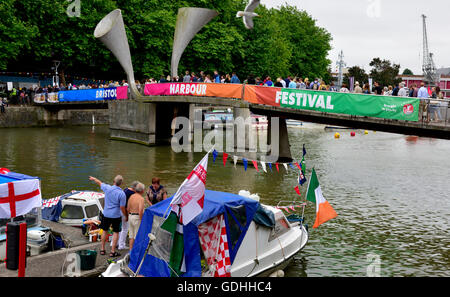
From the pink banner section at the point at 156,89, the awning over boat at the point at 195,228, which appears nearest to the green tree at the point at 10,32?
the pink banner section at the point at 156,89

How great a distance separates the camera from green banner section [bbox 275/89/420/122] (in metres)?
22.1

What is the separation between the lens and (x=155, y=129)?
40250mm

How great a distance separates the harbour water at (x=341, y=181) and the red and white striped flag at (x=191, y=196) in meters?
4.70

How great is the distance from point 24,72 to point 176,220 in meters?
55.5

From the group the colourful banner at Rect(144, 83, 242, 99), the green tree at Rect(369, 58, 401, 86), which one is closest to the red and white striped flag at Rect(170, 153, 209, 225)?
the colourful banner at Rect(144, 83, 242, 99)

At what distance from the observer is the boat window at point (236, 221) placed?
37.7 ft

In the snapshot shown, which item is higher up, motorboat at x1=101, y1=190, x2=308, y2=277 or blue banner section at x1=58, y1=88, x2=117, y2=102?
blue banner section at x1=58, y1=88, x2=117, y2=102

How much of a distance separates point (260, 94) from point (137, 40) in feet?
97.6

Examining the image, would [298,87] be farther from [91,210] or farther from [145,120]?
[91,210]

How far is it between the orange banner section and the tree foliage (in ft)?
86.1

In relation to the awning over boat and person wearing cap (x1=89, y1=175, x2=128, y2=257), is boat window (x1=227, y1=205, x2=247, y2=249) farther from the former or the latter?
person wearing cap (x1=89, y1=175, x2=128, y2=257)

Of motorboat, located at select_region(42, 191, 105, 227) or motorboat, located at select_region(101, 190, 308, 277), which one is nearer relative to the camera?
motorboat, located at select_region(101, 190, 308, 277)

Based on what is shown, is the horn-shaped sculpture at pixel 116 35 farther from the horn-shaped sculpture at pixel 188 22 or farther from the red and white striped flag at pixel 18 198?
the red and white striped flag at pixel 18 198
